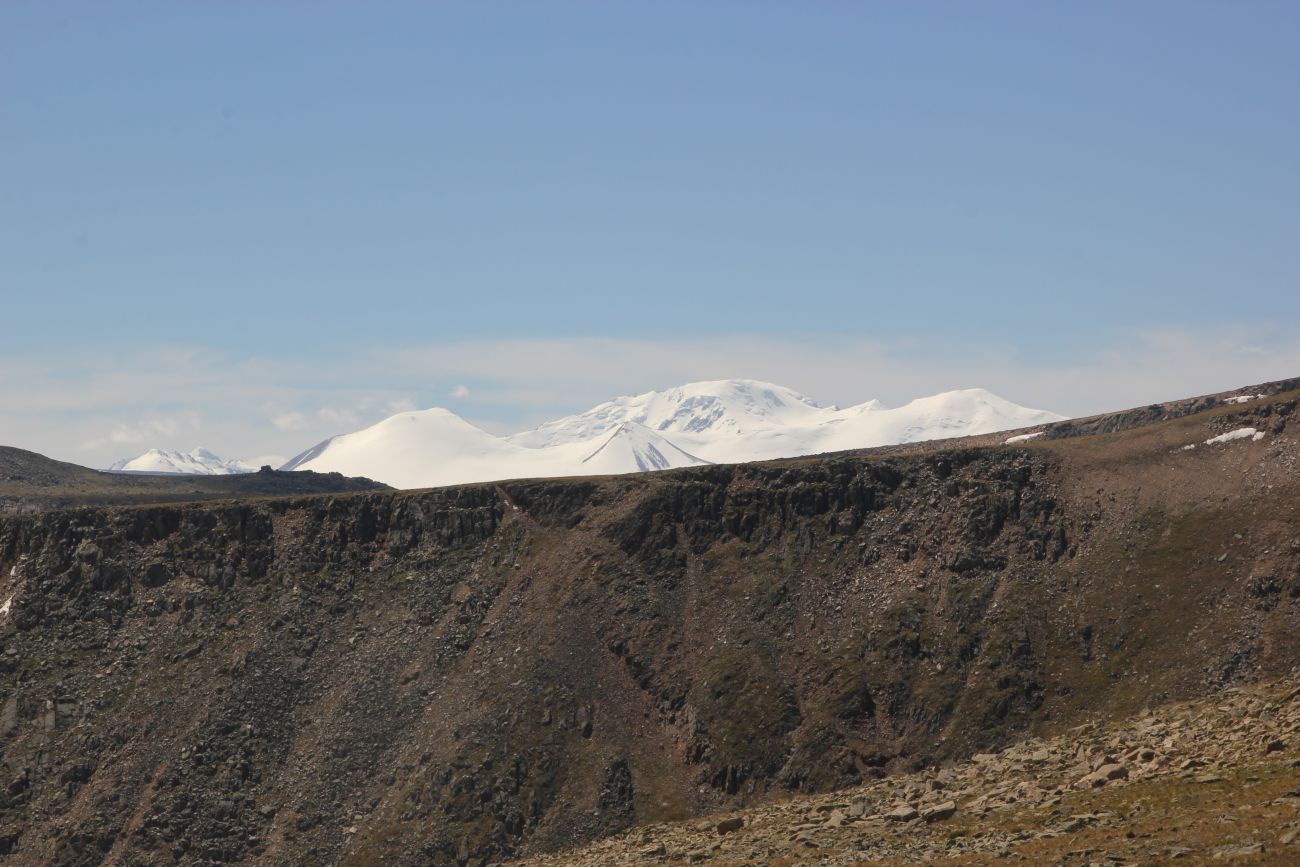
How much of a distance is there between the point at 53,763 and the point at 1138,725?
96803 millimetres

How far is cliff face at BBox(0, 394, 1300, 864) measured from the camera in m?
114

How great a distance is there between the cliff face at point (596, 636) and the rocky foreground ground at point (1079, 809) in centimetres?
2023

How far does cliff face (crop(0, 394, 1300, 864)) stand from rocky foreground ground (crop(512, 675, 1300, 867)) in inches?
797

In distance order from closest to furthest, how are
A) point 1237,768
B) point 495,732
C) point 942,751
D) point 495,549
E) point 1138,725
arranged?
point 1237,768, point 1138,725, point 942,751, point 495,732, point 495,549

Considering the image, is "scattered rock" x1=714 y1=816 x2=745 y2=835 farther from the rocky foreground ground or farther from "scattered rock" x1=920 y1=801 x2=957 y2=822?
"scattered rock" x1=920 y1=801 x2=957 y2=822

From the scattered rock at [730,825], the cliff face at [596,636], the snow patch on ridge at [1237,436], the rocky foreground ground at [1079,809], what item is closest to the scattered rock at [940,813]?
the rocky foreground ground at [1079,809]

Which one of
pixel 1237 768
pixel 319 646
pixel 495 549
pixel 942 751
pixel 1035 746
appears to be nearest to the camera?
pixel 1237 768

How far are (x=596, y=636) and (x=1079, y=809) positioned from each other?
225 feet

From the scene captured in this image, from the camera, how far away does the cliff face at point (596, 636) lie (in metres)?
114

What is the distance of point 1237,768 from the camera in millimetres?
69000

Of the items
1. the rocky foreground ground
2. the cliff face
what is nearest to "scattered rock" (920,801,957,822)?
the rocky foreground ground

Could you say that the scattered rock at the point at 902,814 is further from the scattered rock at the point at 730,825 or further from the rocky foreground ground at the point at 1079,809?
the scattered rock at the point at 730,825

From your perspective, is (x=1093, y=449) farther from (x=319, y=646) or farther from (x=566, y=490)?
(x=319, y=646)

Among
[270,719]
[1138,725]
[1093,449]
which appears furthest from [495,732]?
[1093,449]
